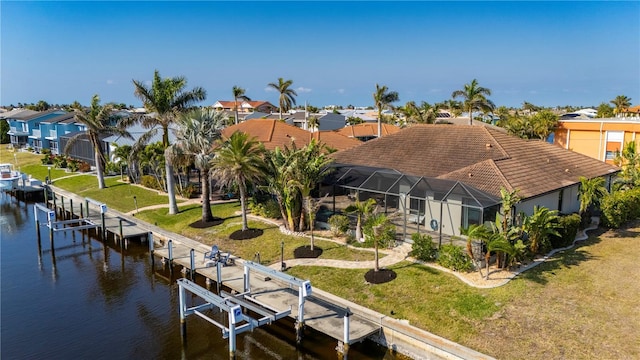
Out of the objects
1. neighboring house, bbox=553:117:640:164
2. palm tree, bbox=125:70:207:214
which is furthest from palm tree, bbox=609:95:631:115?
palm tree, bbox=125:70:207:214

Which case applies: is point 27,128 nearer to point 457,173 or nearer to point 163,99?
point 163,99

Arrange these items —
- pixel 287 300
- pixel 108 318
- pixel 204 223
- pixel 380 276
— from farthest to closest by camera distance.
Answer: pixel 204 223
pixel 380 276
pixel 108 318
pixel 287 300

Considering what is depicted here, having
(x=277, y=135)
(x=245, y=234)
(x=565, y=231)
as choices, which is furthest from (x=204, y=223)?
(x=565, y=231)

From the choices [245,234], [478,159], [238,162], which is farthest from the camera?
[478,159]

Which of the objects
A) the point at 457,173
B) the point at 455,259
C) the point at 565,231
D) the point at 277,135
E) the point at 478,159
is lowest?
the point at 455,259

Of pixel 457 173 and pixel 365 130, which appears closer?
pixel 457 173

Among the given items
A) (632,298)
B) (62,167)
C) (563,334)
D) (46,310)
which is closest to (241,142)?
(46,310)

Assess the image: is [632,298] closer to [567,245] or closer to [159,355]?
[567,245]

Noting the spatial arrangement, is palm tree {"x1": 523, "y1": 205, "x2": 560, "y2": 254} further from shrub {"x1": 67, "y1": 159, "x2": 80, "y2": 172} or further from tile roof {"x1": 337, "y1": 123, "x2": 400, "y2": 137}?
shrub {"x1": 67, "y1": 159, "x2": 80, "y2": 172}
